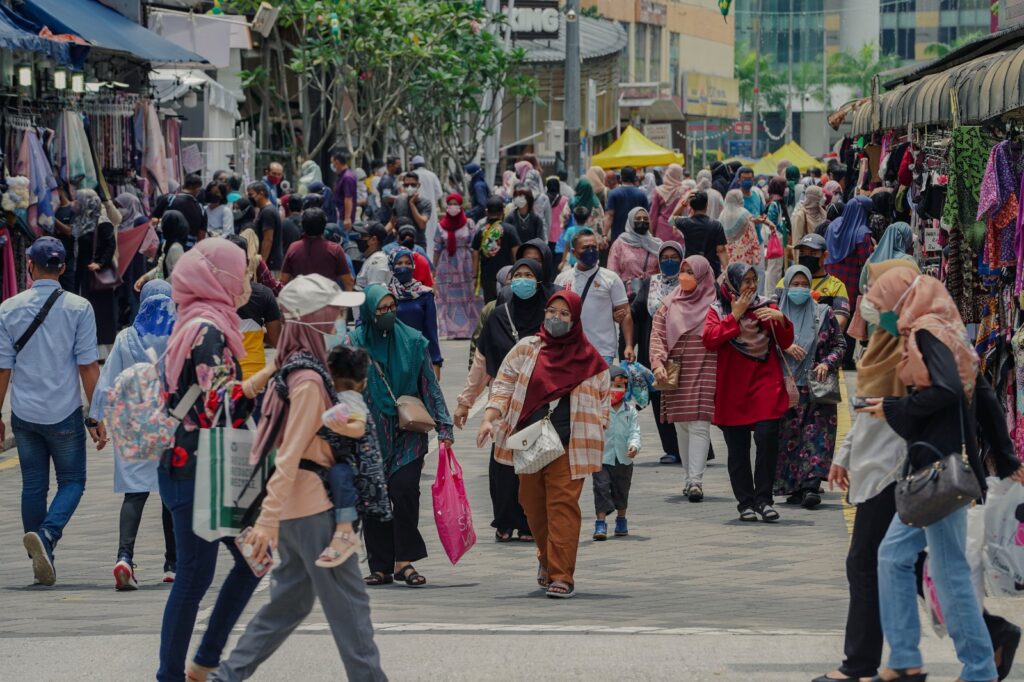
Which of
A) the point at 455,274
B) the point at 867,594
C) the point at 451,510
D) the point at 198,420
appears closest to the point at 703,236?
the point at 455,274

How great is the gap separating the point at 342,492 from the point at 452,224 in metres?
16.7

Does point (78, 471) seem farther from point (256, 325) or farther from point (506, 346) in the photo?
point (506, 346)

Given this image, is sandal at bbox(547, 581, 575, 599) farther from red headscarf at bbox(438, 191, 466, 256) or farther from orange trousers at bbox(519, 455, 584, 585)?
red headscarf at bbox(438, 191, 466, 256)

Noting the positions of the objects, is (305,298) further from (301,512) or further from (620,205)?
(620,205)

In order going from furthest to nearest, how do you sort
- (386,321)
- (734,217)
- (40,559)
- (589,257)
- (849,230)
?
(734,217), (849,230), (589,257), (386,321), (40,559)

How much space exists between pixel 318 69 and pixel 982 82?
29618mm

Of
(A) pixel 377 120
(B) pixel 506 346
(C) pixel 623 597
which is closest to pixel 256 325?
(B) pixel 506 346

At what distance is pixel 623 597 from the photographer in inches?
361

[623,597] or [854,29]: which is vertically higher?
[854,29]

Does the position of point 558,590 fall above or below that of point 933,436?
below

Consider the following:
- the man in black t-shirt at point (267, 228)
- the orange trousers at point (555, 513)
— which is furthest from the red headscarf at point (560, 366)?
the man in black t-shirt at point (267, 228)

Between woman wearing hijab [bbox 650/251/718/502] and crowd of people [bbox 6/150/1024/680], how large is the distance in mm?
16

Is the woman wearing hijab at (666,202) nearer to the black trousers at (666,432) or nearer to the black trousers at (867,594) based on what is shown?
the black trousers at (666,432)

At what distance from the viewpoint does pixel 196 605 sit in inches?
267
